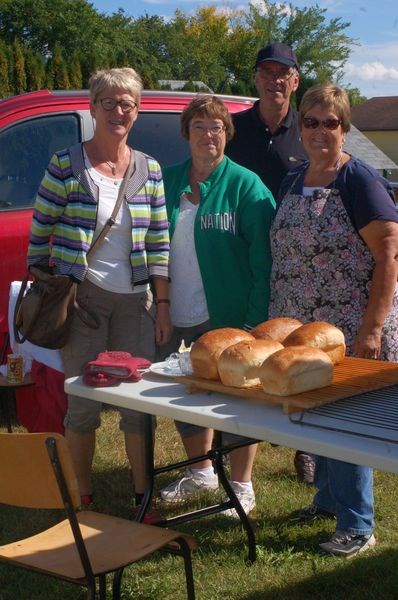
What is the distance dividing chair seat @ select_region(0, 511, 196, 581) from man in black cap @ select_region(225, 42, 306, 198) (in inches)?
85.2

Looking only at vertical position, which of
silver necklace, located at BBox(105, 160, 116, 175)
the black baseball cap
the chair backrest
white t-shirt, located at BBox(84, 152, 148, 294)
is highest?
the black baseball cap

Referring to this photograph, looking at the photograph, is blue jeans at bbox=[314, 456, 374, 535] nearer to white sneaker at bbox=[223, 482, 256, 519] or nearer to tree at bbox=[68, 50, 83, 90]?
white sneaker at bbox=[223, 482, 256, 519]

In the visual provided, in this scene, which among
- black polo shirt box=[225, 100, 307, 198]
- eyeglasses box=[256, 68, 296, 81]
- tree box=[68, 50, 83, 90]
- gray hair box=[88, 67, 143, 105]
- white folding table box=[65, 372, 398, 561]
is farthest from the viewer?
tree box=[68, 50, 83, 90]

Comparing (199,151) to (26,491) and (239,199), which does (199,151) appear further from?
(26,491)

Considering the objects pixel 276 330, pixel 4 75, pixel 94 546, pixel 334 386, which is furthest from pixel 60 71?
pixel 334 386

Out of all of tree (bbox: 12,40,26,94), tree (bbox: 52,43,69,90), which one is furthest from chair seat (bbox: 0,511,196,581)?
tree (bbox: 12,40,26,94)

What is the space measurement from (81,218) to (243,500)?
162cm

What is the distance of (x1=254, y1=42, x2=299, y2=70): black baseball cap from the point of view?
4258 millimetres

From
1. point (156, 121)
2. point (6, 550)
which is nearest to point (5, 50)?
point (156, 121)

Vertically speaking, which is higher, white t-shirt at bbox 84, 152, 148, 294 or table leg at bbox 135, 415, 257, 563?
white t-shirt at bbox 84, 152, 148, 294

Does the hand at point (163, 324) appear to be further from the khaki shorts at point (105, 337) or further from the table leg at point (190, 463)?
the table leg at point (190, 463)

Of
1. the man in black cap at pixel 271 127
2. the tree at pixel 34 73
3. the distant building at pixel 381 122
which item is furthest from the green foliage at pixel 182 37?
the man in black cap at pixel 271 127

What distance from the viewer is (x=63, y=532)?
286 centimetres

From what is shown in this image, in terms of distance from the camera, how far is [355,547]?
12.0 feet
